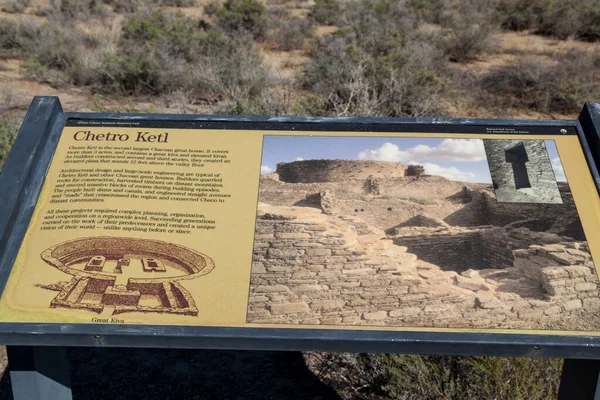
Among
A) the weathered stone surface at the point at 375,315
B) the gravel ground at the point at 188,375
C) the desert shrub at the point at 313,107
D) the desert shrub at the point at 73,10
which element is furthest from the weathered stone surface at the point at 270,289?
the desert shrub at the point at 73,10

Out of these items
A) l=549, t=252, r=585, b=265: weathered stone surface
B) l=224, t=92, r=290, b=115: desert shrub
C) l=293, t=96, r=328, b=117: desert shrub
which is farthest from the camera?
l=293, t=96, r=328, b=117: desert shrub

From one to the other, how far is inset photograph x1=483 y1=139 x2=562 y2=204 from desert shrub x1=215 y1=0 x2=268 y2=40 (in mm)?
10316

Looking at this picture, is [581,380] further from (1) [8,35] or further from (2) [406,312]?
(1) [8,35]

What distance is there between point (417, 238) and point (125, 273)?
1197mm

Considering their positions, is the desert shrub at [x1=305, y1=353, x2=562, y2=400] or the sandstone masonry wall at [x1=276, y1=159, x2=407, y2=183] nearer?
the sandstone masonry wall at [x1=276, y1=159, x2=407, y2=183]

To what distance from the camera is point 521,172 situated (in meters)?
2.48

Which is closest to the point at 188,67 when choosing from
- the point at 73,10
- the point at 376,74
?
the point at 376,74

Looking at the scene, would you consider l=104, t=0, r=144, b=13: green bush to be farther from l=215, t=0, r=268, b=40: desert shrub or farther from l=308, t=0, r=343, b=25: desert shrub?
l=308, t=0, r=343, b=25: desert shrub

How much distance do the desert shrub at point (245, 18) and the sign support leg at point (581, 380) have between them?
10.9 m

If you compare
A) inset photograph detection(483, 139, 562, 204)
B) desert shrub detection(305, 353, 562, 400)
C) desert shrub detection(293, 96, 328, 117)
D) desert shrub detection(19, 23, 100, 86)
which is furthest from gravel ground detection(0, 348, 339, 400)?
desert shrub detection(19, 23, 100, 86)

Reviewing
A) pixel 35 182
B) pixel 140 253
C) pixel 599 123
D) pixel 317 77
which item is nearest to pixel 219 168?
pixel 140 253

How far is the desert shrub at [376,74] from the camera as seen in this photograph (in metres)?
7.57

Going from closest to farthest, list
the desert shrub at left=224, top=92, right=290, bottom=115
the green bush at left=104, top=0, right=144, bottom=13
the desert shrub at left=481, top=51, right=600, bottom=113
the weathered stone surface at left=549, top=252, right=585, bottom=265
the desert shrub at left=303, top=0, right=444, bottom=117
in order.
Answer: the weathered stone surface at left=549, top=252, right=585, bottom=265 < the desert shrub at left=224, top=92, right=290, bottom=115 < the desert shrub at left=303, top=0, right=444, bottom=117 < the desert shrub at left=481, top=51, right=600, bottom=113 < the green bush at left=104, top=0, right=144, bottom=13

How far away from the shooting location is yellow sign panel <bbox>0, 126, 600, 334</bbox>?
81.9 inches
